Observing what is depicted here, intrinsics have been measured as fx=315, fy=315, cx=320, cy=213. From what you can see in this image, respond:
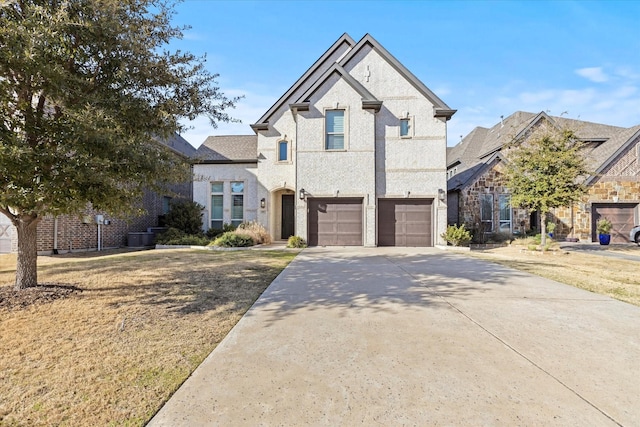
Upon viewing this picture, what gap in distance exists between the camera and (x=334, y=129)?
15352 millimetres

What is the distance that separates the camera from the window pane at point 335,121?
1530 cm

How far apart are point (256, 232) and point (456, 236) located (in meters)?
9.48

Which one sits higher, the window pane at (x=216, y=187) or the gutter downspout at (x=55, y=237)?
the window pane at (x=216, y=187)

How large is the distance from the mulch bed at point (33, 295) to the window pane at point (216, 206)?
1231 centimetres

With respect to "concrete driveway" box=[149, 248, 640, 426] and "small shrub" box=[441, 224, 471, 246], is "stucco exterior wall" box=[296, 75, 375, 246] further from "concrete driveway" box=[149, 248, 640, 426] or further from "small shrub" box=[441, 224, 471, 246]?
"concrete driveway" box=[149, 248, 640, 426]

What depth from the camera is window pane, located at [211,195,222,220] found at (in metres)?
18.6

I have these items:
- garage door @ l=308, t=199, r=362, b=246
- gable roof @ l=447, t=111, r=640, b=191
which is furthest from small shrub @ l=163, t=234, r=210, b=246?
gable roof @ l=447, t=111, r=640, b=191

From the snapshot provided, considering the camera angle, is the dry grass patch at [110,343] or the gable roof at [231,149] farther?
the gable roof at [231,149]

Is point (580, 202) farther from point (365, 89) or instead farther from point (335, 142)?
point (335, 142)

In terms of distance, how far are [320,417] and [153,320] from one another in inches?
125

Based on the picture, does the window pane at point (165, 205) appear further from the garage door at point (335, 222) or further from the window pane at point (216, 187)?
the garage door at point (335, 222)

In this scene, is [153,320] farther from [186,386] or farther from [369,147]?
[369,147]

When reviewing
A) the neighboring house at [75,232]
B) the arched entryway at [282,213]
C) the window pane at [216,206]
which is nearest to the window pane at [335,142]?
the arched entryway at [282,213]

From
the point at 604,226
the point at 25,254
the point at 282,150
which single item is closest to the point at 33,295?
the point at 25,254
